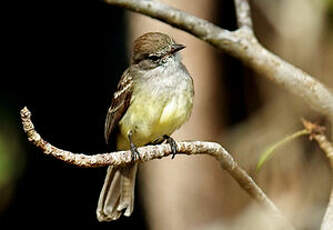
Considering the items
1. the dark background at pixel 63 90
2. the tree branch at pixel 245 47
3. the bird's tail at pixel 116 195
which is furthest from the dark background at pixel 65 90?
the tree branch at pixel 245 47

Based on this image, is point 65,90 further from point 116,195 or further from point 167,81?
point 167,81

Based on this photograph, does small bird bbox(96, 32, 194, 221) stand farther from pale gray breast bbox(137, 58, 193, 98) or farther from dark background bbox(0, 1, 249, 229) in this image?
dark background bbox(0, 1, 249, 229)

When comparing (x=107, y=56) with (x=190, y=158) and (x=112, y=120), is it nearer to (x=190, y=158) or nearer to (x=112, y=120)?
(x=190, y=158)

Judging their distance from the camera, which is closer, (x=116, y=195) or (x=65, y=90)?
(x=116, y=195)

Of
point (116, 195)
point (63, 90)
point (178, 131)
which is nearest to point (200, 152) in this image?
point (116, 195)

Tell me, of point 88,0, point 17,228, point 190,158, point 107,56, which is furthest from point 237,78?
point 17,228

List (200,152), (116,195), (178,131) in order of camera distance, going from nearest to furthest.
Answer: (200,152)
(116,195)
(178,131)
